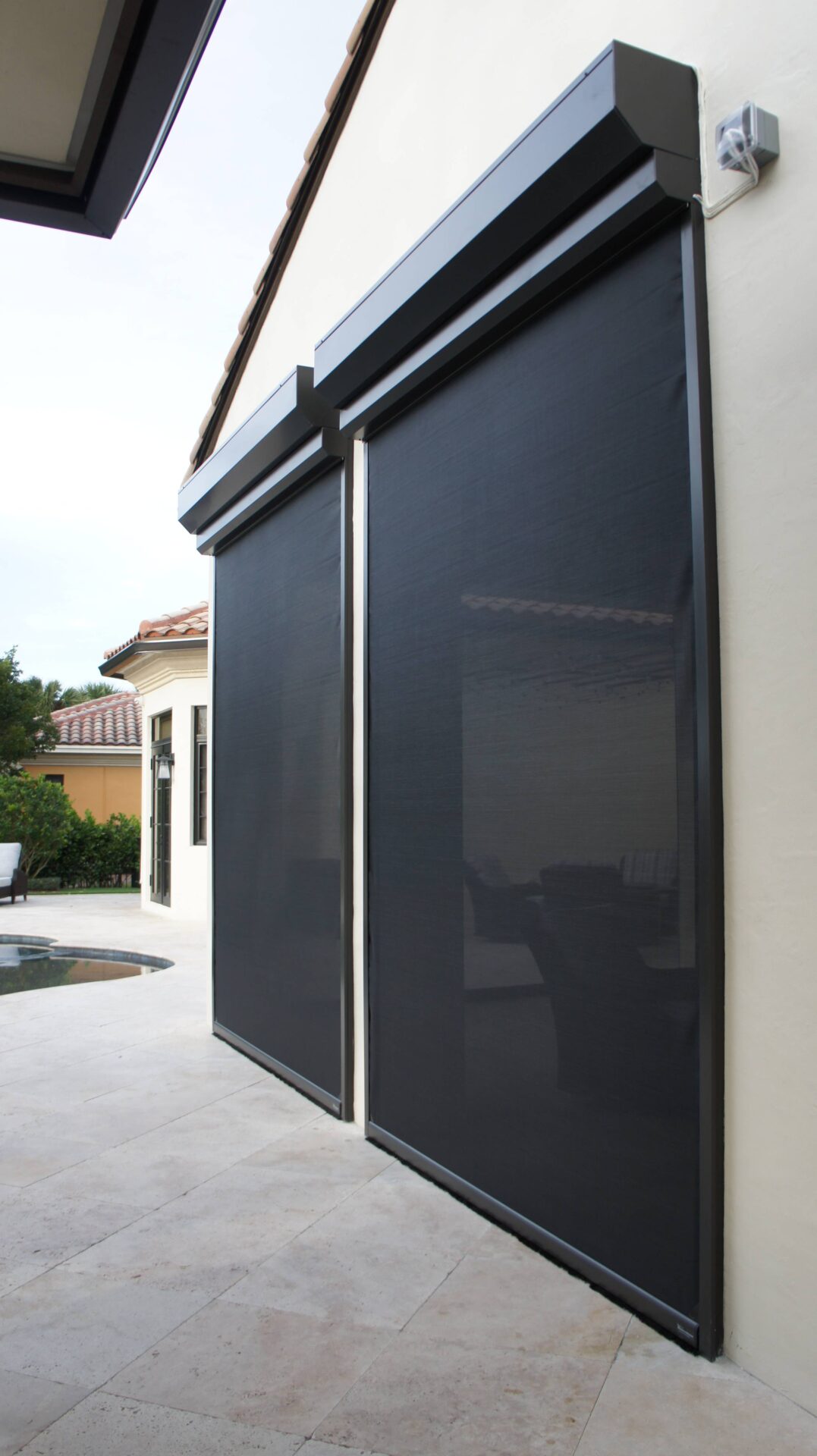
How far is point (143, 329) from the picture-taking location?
25.4m

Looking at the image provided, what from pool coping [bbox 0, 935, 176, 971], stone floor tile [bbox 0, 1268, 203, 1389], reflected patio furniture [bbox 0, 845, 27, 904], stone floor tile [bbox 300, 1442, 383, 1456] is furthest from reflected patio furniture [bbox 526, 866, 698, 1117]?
reflected patio furniture [bbox 0, 845, 27, 904]

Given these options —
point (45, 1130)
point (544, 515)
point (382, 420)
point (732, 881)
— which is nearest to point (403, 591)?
point (382, 420)

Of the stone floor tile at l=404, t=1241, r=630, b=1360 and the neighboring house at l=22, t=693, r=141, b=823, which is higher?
the neighboring house at l=22, t=693, r=141, b=823

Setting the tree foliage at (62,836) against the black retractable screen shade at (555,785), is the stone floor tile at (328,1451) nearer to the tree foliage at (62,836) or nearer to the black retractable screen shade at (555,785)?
the black retractable screen shade at (555,785)

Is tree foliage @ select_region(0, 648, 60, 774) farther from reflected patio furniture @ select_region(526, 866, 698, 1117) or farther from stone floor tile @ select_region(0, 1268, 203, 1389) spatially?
reflected patio furniture @ select_region(526, 866, 698, 1117)

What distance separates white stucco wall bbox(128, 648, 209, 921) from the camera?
1378 centimetres

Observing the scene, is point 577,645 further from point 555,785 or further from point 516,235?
point 516,235

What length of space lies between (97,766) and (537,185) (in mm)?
27117

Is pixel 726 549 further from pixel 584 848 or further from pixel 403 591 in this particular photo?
pixel 403 591

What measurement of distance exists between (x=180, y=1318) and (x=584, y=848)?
1.73 m

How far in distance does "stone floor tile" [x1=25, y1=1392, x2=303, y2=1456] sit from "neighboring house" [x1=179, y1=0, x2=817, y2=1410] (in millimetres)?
1084

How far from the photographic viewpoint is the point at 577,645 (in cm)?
311

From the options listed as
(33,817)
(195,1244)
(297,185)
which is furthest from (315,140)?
(33,817)

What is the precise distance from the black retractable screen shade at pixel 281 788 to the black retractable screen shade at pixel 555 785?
0.64 m
